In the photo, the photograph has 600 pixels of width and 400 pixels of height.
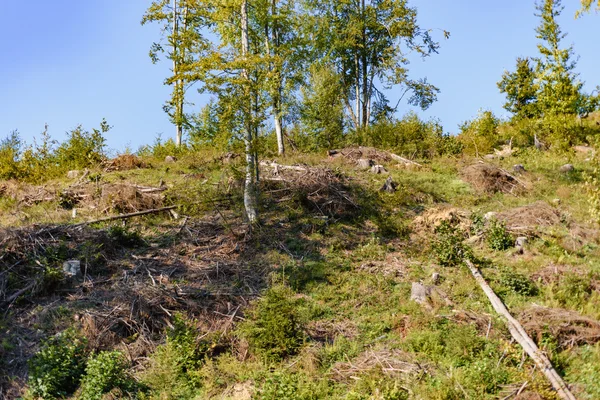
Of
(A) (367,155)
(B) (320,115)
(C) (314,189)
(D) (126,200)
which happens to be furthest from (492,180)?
(D) (126,200)

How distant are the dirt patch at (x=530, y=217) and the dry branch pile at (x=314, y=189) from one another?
4.01m

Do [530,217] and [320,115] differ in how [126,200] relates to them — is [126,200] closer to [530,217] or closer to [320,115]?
[530,217]

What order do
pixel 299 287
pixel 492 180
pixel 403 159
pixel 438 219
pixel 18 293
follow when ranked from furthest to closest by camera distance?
1. pixel 403 159
2. pixel 492 180
3. pixel 438 219
4. pixel 299 287
5. pixel 18 293

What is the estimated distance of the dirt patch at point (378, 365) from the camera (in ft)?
24.9

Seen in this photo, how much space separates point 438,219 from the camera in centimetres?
1316

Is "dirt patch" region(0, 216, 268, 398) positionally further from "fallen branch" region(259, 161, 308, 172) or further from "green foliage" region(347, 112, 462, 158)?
"green foliage" region(347, 112, 462, 158)

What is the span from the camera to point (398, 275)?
11.1 m

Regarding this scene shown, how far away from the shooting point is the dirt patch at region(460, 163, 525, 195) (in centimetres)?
1598

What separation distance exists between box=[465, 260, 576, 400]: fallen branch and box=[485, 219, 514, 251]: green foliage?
208cm

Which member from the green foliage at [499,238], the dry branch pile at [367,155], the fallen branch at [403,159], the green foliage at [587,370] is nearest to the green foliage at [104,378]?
the green foliage at [587,370]

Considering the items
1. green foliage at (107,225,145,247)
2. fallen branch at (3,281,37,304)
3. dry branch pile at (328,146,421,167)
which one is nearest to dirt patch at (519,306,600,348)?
green foliage at (107,225,145,247)

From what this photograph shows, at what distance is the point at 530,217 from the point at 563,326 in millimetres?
5309

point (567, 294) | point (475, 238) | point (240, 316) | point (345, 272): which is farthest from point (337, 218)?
point (567, 294)

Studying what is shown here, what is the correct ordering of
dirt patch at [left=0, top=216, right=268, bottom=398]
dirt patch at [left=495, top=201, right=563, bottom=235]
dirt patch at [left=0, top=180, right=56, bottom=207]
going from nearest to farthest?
dirt patch at [left=0, top=216, right=268, bottom=398], dirt patch at [left=495, top=201, right=563, bottom=235], dirt patch at [left=0, top=180, right=56, bottom=207]
